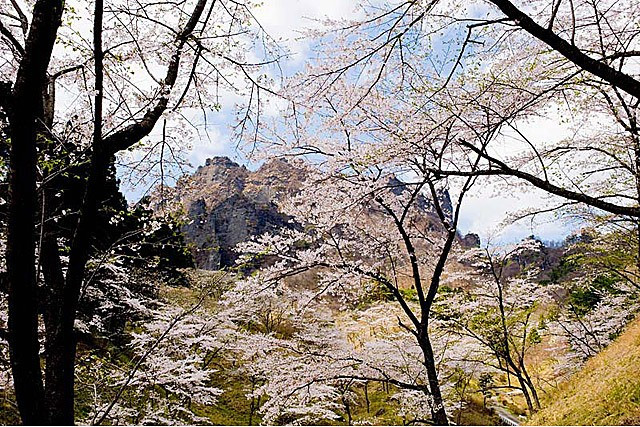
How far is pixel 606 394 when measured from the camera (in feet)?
18.3

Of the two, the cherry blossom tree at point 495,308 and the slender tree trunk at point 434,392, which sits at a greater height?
the cherry blossom tree at point 495,308

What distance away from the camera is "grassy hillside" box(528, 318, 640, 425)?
497cm

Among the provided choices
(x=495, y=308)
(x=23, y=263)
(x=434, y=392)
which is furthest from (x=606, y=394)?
(x=23, y=263)

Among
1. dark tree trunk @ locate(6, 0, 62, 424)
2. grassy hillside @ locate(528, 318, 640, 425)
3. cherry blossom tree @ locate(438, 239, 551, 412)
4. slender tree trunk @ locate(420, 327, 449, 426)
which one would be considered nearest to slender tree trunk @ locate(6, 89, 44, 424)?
dark tree trunk @ locate(6, 0, 62, 424)

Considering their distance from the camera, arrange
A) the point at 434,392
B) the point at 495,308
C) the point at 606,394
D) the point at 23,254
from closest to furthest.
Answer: the point at 23,254 < the point at 434,392 < the point at 606,394 < the point at 495,308

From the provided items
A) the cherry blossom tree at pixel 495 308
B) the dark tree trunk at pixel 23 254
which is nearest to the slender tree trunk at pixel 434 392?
the cherry blossom tree at pixel 495 308

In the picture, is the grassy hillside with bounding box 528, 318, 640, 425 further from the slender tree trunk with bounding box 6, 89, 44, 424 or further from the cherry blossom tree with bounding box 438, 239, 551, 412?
the slender tree trunk with bounding box 6, 89, 44, 424

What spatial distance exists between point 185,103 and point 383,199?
11.7 feet

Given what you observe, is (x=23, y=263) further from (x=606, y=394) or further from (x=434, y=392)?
(x=606, y=394)

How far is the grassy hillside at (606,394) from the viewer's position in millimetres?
4973

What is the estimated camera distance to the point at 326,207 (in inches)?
233

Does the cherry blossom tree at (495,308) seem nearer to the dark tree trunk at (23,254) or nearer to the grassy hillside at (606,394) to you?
the grassy hillside at (606,394)

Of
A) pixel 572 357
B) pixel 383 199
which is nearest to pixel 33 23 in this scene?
pixel 383 199

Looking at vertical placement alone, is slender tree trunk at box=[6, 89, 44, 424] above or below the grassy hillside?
above
